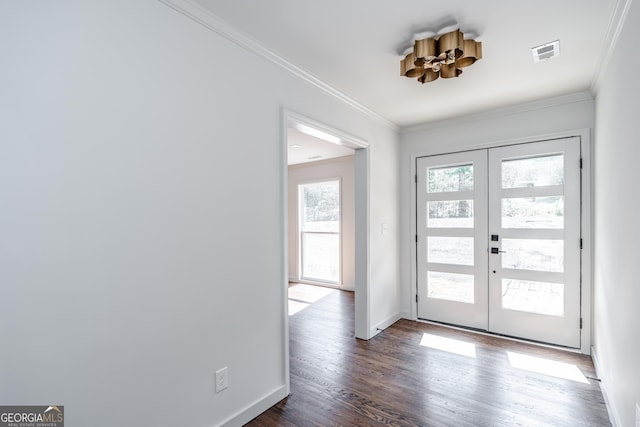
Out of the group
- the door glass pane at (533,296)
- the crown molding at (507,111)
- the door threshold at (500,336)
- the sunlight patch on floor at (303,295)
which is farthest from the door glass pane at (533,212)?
the sunlight patch on floor at (303,295)

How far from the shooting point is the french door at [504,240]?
10.4 feet

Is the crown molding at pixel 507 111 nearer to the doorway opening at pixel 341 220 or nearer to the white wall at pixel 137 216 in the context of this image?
the doorway opening at pixel 341 220

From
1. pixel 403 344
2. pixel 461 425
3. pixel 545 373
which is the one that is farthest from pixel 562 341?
pixel 461 425

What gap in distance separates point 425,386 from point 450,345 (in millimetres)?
941

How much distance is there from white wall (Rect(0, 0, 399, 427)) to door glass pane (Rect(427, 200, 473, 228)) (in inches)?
93.4

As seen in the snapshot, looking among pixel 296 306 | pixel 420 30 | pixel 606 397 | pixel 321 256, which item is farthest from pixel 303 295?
pixel 420 30

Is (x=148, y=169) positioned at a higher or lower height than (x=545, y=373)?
higher

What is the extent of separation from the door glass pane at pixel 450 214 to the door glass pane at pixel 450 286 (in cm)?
62

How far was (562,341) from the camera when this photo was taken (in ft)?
10.5

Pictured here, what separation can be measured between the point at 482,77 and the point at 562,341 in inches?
110

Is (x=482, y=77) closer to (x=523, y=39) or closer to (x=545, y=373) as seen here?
(x=523, y=39)

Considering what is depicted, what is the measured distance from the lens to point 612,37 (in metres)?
2.02

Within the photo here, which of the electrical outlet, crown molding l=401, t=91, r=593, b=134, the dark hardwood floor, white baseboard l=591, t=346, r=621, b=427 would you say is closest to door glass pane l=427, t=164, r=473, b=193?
crown molding l=401, t=91, r=593, b=134

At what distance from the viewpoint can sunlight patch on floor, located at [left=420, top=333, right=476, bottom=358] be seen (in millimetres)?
3121
